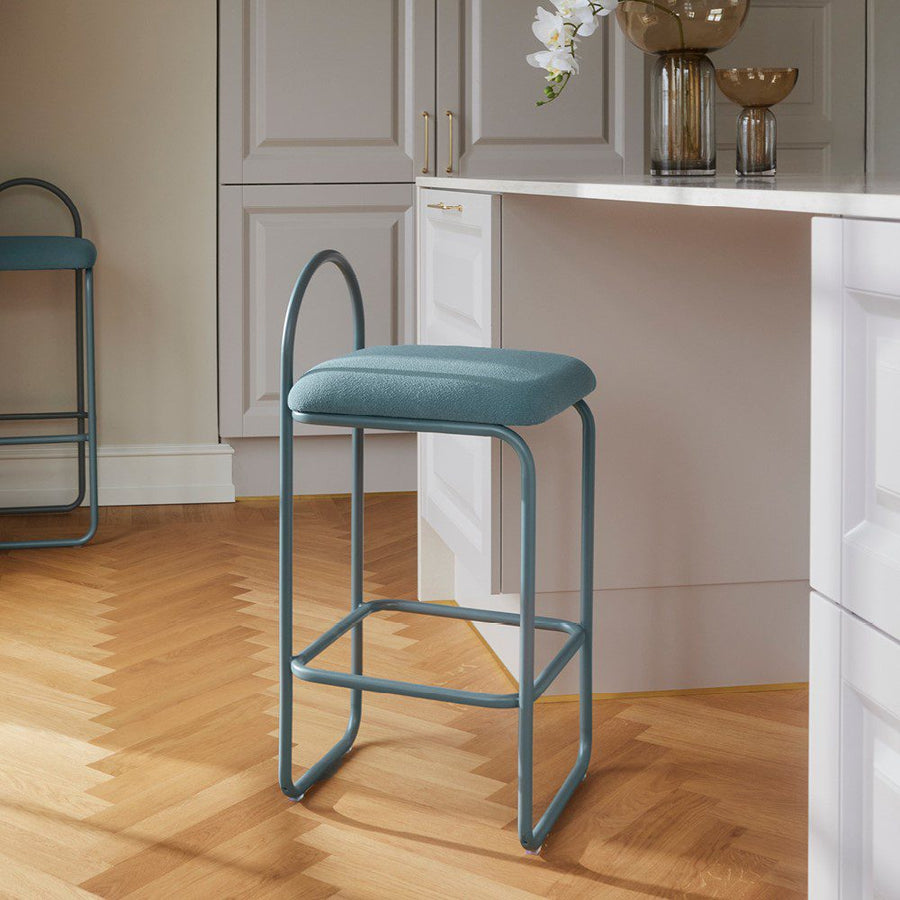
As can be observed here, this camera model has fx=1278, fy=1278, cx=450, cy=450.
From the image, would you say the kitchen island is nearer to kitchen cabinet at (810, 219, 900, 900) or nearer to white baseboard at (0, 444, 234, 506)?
kitchen cabinet at (810, 219, 900, 900)

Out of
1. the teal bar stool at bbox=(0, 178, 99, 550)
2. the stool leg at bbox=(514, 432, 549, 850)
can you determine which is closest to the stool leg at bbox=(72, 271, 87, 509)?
the teal bar stool at bbox=(0, 178, 99, 550)

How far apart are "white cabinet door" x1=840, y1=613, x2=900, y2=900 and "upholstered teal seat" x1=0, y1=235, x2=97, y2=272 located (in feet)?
8.18

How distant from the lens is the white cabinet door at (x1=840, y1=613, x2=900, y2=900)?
1.06 m

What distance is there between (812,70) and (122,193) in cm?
204

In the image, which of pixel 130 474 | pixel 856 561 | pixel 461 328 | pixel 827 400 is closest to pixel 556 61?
pixel 461 328

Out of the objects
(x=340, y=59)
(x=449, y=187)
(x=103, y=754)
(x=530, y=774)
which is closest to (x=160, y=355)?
(x=340, y=59)

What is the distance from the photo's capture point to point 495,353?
5.77 ft

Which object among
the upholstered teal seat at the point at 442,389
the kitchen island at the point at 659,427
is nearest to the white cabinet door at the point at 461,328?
the kitchen island at the point at 659,427

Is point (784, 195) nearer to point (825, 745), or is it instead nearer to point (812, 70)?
point (825, 745)

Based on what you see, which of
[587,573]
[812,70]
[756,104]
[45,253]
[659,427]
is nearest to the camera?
[587,573]

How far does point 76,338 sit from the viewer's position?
3471 millimetres

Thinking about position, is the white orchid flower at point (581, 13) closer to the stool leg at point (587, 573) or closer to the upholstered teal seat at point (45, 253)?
the stool leg at point (587, 573)

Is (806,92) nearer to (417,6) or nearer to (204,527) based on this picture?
(417,6)

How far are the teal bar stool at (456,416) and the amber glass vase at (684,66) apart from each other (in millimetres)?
465
